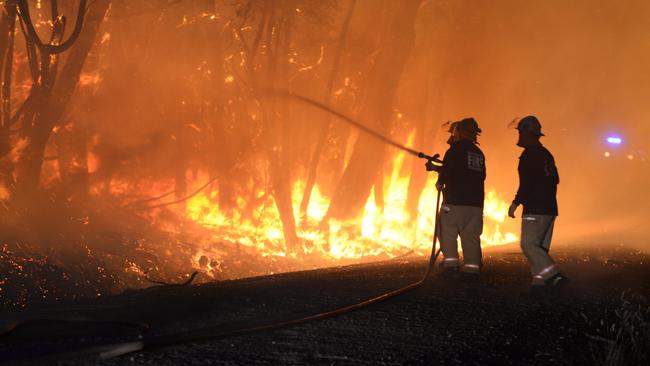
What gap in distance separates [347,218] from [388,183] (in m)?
7.97

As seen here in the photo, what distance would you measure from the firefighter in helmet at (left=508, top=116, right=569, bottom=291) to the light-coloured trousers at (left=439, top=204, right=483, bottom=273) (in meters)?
0.75

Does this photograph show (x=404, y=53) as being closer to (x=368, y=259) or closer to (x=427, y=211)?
(x=368, y=259)

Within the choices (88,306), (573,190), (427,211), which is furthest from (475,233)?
(573,190)

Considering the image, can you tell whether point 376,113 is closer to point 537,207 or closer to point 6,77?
point 6,77

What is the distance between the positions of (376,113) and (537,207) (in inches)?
438

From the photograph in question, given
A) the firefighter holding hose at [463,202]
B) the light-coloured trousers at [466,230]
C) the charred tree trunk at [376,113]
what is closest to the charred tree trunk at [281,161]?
the charred tree trunk at [376,113]

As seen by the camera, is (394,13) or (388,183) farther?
(388,183)

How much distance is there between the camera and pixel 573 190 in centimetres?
3888

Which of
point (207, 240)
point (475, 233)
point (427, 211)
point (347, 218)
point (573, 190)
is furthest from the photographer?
point (573, 190)

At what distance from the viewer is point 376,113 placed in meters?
17.4

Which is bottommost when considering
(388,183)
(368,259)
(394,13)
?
(368,259)

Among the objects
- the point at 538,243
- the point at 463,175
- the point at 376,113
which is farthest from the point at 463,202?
the point at 376,113

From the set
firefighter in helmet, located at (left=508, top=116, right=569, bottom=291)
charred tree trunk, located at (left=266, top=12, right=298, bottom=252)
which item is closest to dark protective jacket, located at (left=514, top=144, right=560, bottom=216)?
firefighter in helmet, located at (left=508, top=116, right=569, bottom=291)

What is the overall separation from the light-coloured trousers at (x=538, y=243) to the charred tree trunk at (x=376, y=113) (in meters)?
10.6
